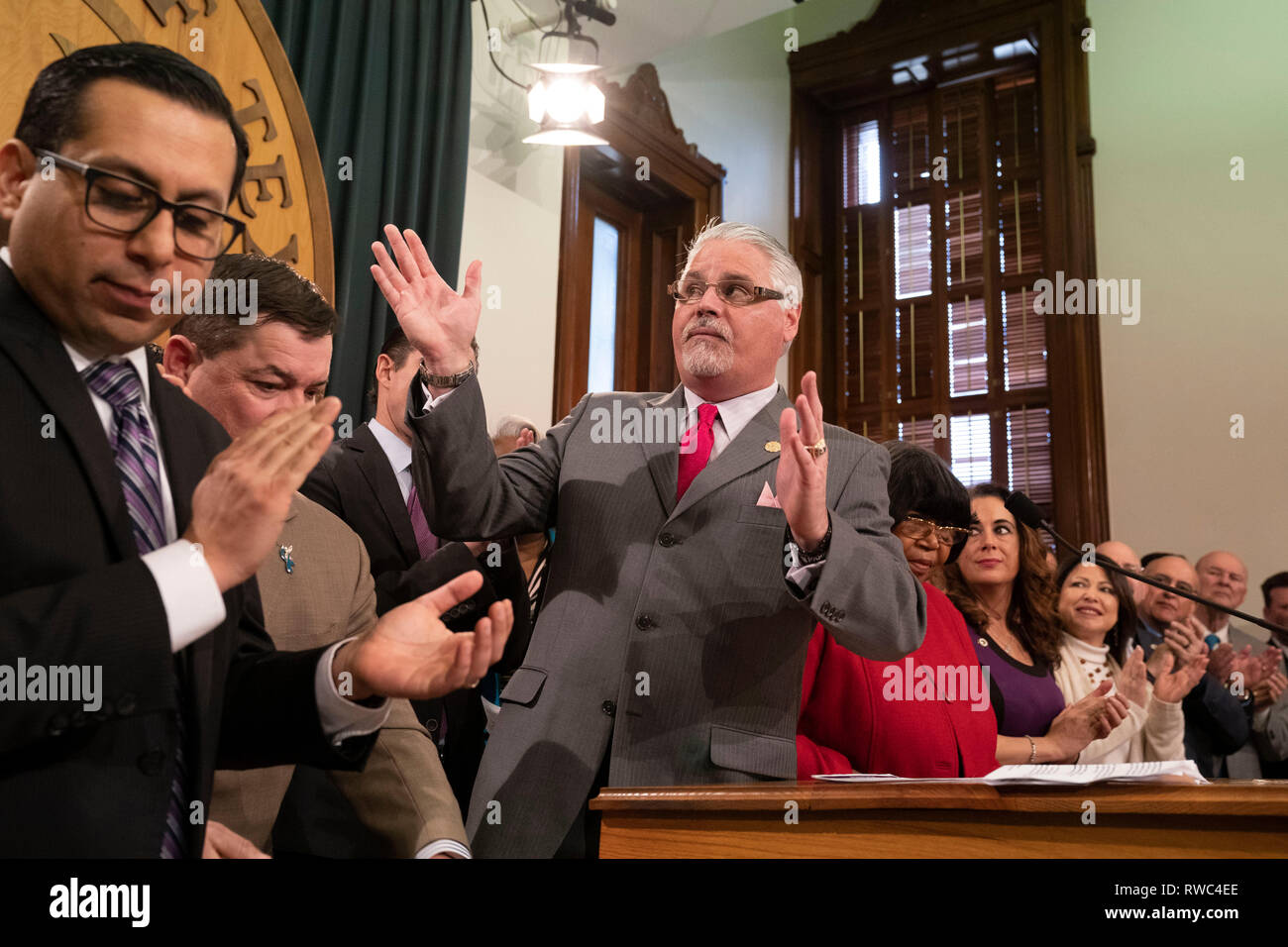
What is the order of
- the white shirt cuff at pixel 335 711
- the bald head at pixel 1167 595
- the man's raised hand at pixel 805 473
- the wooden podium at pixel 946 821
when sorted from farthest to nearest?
the bald head at pixel 1167 595, the man's raised hand at pixel 805 473, the wooden podium at pixel 946 821, the white shirt cuff at pixel 335 711

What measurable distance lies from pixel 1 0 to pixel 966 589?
2.70 meters

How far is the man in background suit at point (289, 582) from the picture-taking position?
1497 mm

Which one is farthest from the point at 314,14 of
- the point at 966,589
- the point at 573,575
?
the point at 966,589

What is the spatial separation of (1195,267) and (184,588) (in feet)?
19.2

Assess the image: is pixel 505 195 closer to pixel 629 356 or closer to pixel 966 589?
pixel 629 356

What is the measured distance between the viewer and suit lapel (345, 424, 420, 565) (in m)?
2.46

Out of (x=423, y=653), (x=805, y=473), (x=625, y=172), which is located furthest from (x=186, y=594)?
(x=625, y=172)

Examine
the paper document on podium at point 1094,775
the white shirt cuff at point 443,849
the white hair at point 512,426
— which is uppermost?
the white hair at point 512,426

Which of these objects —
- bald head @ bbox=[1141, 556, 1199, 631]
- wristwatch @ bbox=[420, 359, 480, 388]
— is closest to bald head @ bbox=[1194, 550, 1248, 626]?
bald head @ bbox=[1141, 556, 1199, 631]

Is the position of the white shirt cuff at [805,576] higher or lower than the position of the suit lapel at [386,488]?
lower

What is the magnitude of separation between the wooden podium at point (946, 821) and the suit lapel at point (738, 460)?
0.60 metres
